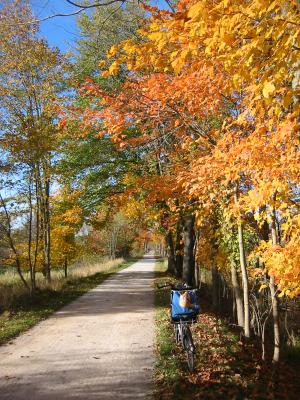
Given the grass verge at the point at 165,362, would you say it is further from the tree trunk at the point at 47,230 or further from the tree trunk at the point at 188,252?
the tree trunk at the point at 47,230

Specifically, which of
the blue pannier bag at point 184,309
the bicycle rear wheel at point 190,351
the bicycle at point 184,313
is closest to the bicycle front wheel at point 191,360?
the bicycle rear wheel at point 190,351

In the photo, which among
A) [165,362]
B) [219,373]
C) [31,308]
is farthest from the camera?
[31,308]

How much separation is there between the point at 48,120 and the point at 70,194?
4.15m

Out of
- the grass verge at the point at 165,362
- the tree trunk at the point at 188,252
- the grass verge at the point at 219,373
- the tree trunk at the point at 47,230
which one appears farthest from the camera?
the tree trunk at the point at 47,230

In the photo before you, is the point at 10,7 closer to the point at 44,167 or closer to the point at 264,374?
the point at 44,167

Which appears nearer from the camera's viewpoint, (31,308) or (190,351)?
(190,351)

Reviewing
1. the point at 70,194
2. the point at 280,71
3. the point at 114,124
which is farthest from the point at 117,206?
the point at 280,71

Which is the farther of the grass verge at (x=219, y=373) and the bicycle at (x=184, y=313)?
the bicycle at (x=184, y=313)

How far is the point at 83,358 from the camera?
768 cm

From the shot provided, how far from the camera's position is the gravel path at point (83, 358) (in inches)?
240

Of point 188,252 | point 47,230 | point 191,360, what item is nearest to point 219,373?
point 191,360

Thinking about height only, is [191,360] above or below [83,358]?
above

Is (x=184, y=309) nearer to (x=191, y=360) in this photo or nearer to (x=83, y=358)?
(x=191, y=360)

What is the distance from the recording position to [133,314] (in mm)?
12258
